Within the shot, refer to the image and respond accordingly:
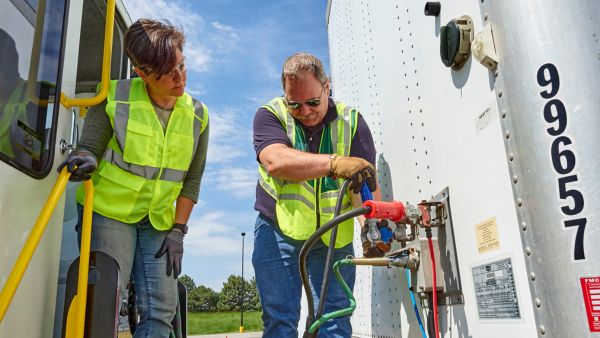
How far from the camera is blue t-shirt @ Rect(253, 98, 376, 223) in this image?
7.60 feet

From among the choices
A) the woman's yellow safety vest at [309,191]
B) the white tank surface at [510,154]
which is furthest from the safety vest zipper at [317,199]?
the white tank surface at [510,154]

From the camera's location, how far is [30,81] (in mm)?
1736

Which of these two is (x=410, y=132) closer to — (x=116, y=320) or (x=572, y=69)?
(x=572, y=69)

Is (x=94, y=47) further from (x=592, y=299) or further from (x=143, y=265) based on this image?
(x=592, y=299)

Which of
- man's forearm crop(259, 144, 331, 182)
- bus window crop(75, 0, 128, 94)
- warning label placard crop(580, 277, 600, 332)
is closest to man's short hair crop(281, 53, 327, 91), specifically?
man's forearm crop(259, 144, 331, 182)

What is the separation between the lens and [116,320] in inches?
71.1

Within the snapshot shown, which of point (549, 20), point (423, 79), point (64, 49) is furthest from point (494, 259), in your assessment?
point (64, 49)

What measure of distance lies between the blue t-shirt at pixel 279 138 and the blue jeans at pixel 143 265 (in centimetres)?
50

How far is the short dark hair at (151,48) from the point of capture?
2.15 metres

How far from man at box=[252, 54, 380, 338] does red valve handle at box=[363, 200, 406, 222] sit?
25 centimetres

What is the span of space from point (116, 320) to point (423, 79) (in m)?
1.44

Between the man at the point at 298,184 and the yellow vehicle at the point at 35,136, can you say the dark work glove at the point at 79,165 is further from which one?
the man at the point at 298,184

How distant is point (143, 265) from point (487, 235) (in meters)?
1.47

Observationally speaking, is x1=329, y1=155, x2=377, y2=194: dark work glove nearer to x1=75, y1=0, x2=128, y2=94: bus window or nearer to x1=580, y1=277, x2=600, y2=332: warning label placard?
x1=580, y1=277, x2=600, y2=332: warning label placard
